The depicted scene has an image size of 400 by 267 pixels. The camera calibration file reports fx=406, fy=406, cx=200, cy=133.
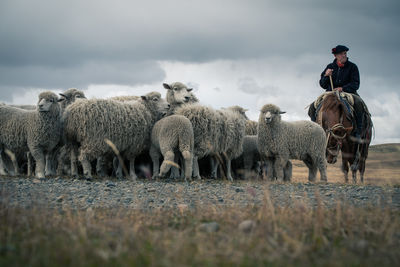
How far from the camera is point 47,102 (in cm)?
988

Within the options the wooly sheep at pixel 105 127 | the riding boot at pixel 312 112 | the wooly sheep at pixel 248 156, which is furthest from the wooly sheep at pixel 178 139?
the riding boot at pixel 312 112

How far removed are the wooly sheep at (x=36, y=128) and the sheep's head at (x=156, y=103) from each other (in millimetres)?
2468

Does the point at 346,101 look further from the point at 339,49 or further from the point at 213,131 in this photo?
the point at 213,131

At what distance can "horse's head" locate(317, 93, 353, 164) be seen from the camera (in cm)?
1162

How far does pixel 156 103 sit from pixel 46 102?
9.88 feet

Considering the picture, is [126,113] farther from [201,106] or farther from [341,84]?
[341,84]

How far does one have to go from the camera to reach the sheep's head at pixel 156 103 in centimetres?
1146

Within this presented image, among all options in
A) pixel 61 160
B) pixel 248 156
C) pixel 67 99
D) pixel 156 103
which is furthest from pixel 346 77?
pixel 61 160

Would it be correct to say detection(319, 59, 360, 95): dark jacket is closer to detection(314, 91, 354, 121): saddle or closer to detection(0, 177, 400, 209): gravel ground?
detection(314, 91, 354, 121): saddle

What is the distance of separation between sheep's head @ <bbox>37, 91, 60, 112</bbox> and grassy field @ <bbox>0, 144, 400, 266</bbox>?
5.09 m

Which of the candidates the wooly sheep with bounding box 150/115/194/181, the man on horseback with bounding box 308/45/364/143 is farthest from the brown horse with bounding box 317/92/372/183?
the wooly sheep with bounding box 150/115/194/181

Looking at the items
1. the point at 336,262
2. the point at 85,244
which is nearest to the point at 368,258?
the point at 336,262

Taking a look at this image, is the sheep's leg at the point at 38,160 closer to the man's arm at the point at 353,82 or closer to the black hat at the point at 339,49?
the man's arm at the point at 353,82

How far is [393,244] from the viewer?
3734 millimetres
